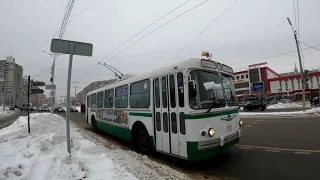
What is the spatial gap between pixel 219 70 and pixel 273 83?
80.3 metres

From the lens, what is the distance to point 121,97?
8.57 m

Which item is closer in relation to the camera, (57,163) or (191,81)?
(57,163)

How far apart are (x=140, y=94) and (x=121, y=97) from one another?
1744 millimetres

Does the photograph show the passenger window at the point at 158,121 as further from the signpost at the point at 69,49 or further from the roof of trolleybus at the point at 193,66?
the signpost at the point at 69,49

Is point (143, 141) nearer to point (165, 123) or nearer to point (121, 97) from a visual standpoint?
point (165, 123)

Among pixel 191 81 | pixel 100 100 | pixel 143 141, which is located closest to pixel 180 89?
pixel 191 81

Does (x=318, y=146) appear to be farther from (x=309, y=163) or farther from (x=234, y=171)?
(x=234, y=171)

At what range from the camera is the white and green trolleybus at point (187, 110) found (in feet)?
16.4

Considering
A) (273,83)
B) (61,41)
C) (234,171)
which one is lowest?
(234,171)

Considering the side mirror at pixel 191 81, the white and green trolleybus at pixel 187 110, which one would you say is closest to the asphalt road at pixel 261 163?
the white and green trolleybus at pixel 187 110

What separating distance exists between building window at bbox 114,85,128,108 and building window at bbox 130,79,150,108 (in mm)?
554

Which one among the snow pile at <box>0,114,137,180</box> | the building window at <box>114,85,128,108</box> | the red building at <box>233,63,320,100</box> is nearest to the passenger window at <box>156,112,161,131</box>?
the snow pile at <box>0,114,137,180</box>

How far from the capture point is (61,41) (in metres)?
5.72

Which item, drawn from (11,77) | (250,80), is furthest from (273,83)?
(11,77)
